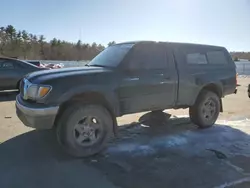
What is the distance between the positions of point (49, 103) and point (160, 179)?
197 centimetres

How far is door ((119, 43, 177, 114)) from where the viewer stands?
17.2 ft

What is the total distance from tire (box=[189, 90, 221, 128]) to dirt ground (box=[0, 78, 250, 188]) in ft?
0.68

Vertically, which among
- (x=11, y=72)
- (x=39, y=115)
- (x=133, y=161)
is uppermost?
(x=11, y=72)

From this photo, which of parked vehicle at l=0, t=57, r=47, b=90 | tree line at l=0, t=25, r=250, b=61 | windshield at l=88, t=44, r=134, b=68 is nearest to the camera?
windshield at l=88, t=44, r=134, b=68

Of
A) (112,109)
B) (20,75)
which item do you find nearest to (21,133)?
(112,109)

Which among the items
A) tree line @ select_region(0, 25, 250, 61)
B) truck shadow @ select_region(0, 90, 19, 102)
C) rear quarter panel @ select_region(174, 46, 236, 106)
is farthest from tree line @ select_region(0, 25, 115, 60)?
rear quarter panel @ select_region(174, 46, 236, 106)

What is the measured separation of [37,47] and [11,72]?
39555 mm

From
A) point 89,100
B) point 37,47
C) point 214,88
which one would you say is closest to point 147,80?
point 89,100

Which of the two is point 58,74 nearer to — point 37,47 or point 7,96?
point 7,96

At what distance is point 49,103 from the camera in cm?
447

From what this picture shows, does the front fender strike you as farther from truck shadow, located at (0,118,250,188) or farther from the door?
truck shadow, located at (0,118,250,188)

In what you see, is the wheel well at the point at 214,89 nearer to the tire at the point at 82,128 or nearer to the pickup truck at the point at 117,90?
the pickup truck at the point at 117,90

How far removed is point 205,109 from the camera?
265 inches

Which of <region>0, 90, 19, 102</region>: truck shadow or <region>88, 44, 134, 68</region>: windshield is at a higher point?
<region>88, 44, 134, 68</region>: windshield
